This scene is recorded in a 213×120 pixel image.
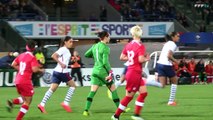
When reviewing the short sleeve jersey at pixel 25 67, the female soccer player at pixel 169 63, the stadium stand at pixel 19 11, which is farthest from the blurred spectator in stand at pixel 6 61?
the short sleeve jersey at pixel 25 67

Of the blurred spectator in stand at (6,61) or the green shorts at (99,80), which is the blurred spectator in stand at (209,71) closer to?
the blurred spectator in stand at (6,61)

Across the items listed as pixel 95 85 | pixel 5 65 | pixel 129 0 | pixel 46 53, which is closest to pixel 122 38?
pixel 129 0

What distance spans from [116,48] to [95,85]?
23.2m

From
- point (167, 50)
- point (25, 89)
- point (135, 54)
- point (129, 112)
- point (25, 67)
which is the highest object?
point (135, 54)

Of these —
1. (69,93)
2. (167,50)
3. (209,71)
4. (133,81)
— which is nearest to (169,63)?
(167,50)

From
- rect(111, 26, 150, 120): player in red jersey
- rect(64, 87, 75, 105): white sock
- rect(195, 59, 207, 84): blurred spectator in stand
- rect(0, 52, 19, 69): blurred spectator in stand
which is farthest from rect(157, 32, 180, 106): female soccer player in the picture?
rect(195, 59, 207, 84): blurred spectator in stand

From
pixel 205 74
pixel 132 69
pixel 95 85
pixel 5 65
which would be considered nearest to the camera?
pixel 132 69

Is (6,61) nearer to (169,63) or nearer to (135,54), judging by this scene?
(169,63)

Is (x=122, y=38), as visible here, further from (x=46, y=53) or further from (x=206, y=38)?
(x=46, y=53)

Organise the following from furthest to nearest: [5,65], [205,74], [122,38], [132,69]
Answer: [122,38] → [205,74] → [5,65] → [132,69]

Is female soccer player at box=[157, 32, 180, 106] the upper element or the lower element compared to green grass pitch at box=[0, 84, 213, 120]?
upper

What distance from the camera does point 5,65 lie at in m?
35.2

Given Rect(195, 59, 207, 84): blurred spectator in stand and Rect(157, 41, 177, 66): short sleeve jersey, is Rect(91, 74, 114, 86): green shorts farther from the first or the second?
Rect(195, 59, 207, 84): blurred spectator in stand

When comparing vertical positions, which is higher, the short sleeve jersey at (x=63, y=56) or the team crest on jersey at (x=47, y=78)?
the short sleeve jersey at (x=63, y=56)
